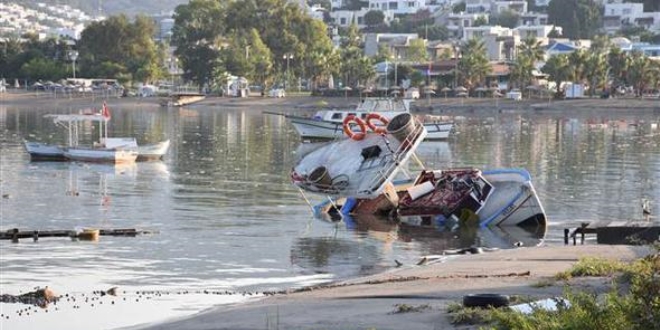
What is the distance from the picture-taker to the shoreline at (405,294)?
20000 mm

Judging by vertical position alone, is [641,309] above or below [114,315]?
above

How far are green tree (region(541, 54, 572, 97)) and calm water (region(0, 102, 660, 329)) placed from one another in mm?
55502

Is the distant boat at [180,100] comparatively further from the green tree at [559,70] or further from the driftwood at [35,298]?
the driftwood at [35,298]

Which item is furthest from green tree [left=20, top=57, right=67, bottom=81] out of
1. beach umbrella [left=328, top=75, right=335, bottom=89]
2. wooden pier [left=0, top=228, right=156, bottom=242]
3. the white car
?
wooden pier [left=0, top=228, right=156, bottom=242]

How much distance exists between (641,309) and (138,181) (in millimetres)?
45169

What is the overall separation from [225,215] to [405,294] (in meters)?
21.0

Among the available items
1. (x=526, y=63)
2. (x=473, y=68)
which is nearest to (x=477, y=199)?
(x=526, y=63)

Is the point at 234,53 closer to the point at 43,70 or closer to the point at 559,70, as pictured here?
the point at 43,70

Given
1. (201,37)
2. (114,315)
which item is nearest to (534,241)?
(114,315)

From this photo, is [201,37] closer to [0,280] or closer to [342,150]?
[342,150]

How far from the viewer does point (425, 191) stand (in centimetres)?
4381

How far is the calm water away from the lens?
30.3 metres

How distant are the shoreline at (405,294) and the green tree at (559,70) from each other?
120 metres

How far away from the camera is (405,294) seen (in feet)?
76.7
